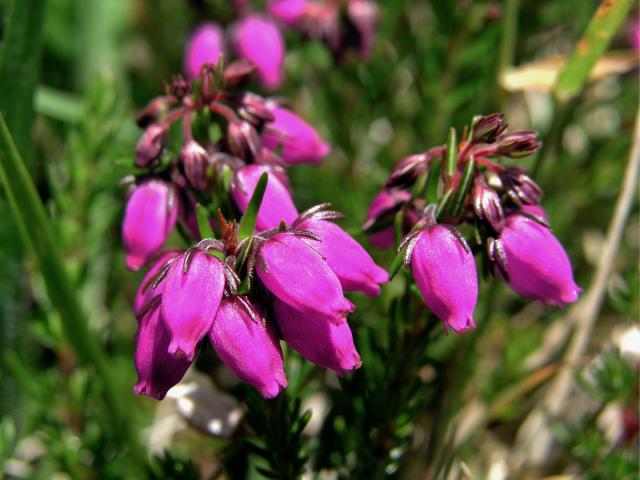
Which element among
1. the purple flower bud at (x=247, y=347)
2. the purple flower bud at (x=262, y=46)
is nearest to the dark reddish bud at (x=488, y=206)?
the purple flower bud at (x=247, y=347)

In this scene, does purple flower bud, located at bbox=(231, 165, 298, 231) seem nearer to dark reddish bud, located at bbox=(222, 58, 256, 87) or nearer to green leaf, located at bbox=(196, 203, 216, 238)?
green leaf, located at bbox=(196, 203, 216, 238)

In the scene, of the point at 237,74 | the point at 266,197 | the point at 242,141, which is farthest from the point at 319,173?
the point at 266,197

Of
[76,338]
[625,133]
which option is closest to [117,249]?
[76,338]

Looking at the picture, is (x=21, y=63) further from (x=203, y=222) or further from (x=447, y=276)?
(x=447, y=276)

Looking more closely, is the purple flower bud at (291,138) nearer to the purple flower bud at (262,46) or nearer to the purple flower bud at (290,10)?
the purple flower bud at (262,46)

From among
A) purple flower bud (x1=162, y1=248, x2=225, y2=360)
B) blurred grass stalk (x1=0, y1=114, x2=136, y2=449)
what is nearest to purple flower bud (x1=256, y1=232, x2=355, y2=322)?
purple flower bud (x1=162, y1=248, x2=225, y2=360)

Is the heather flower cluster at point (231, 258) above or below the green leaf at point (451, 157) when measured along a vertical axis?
below
